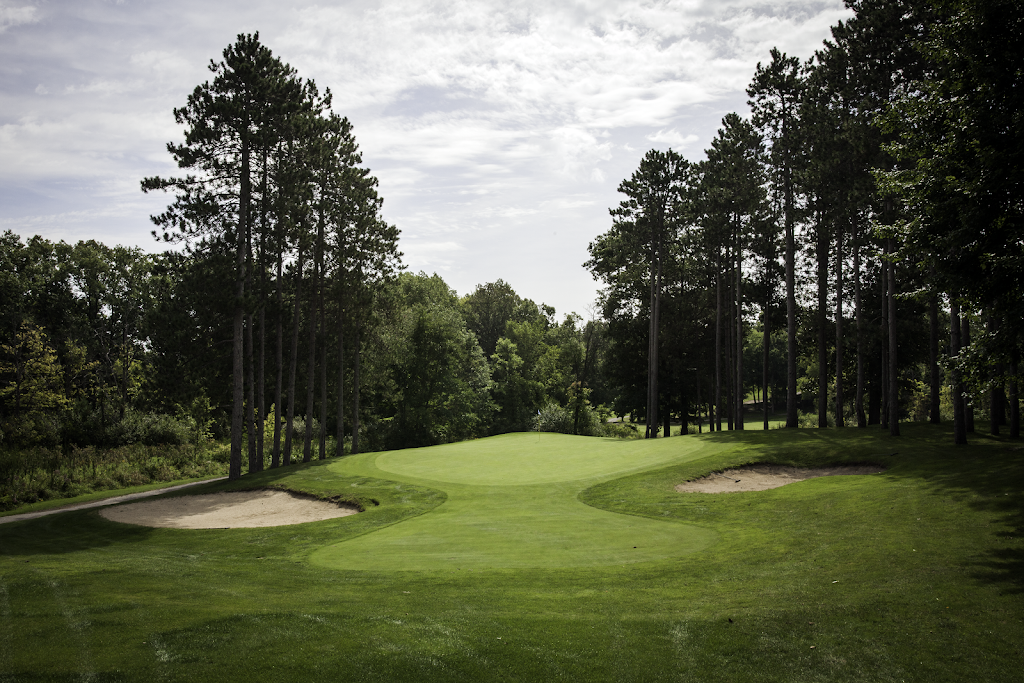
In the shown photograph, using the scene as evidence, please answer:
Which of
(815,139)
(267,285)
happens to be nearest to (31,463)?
(267,285)

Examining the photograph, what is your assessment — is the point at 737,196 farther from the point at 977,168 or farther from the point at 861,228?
the point at 977,168

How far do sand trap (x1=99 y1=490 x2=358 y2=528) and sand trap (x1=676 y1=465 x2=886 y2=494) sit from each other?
11808 millimetres

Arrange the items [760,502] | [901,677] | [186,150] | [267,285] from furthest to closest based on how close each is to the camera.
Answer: [267,285], [186,150], [760,502], [901,677]

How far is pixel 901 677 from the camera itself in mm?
6270

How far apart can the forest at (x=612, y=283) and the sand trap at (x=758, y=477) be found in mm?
4450

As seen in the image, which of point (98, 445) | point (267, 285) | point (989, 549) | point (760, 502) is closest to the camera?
point (989, 549)

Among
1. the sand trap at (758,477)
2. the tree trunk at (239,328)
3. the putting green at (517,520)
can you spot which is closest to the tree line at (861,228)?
the sand trap at (758,477)

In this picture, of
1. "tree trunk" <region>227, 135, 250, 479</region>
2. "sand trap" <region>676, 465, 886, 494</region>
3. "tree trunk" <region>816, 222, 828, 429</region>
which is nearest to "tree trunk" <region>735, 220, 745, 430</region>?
"tree trunk" <region>816, 222, 828, 429</region>

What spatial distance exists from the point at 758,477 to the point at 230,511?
1862 centimetres

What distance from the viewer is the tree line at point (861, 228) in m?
12.4

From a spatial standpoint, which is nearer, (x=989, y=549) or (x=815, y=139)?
(x=989, y=549)

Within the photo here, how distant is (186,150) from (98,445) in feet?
81.5

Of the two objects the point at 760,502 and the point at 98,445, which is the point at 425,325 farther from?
the point at 760,502

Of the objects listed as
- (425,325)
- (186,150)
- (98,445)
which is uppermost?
(186,150)
